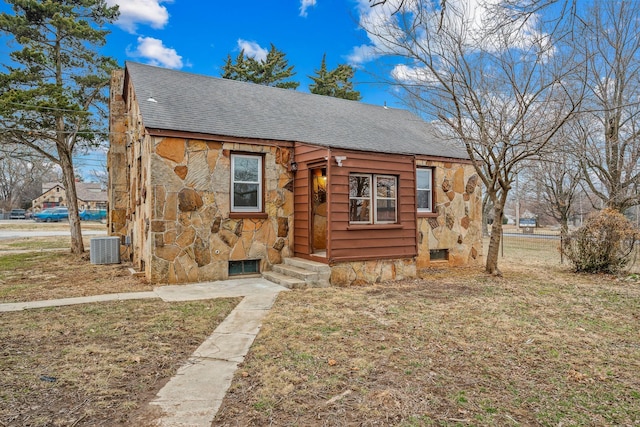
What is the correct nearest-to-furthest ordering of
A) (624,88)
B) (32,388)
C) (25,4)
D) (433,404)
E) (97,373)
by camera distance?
(433,404) → (32,388) → (97,373) → (624,88) → (25,4)

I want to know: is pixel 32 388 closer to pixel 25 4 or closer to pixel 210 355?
pixel 210 355

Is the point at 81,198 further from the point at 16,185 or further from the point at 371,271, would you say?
the point at 371,271

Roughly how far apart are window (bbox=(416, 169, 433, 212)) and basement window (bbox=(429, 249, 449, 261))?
1238mm

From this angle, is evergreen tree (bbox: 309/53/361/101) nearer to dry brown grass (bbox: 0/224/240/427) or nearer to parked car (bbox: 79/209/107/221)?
dry brown grass (bbox: 0/224/240/427)

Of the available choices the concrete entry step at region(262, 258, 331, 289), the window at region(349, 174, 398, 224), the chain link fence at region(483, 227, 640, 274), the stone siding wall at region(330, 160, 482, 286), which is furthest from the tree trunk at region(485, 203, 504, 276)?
the concrete entry step at region(262, 258, 331, 289)

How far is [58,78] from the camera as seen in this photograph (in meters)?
13.7

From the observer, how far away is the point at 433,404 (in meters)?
2.88

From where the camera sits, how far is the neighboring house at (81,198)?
55062 millimetres

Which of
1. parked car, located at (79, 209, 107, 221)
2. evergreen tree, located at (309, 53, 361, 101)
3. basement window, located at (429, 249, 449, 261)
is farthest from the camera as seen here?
parked car, located at (79, 209, 107, 221)

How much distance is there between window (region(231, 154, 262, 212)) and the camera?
864 centimetres

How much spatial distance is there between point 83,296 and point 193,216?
96.4 inches

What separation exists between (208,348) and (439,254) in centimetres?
857

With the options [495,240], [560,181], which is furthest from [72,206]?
[560,181]

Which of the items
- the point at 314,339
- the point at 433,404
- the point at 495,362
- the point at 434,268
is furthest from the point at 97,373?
the point at 434,268
